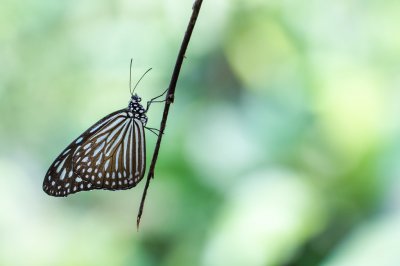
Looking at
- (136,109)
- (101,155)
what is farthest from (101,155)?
(136,109)

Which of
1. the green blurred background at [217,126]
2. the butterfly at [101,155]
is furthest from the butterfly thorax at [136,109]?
the green blurred background at [217,126]

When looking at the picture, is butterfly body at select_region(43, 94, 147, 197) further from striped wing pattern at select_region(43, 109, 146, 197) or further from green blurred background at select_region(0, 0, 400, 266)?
green blurred background at select_region(0, 0, 400, 266)

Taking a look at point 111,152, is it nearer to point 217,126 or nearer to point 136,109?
point 136,109

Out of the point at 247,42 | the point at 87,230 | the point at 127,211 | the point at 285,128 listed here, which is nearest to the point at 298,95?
the point at 285,128

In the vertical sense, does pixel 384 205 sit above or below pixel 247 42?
below

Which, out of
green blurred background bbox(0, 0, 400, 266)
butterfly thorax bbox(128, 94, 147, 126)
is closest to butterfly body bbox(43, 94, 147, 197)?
butterfly thorax bbox(128, 94, 147, 126)

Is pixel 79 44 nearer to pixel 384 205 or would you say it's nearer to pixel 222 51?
pixel 222 51
